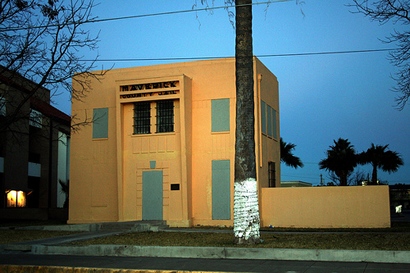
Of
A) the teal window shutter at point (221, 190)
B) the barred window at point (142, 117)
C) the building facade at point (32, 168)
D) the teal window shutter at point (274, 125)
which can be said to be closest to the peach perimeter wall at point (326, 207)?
the teal window shutter at point (221, 190)

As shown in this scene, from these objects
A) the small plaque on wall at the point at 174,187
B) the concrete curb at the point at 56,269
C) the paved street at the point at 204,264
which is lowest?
the paved street at the point at 204,264

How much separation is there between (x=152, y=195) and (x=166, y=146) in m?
2.46

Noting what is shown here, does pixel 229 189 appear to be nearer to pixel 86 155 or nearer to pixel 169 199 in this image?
pixel 169 199

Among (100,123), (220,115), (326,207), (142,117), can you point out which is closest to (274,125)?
(220,115)

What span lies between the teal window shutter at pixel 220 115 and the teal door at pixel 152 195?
3.57 metres

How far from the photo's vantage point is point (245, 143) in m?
15.3

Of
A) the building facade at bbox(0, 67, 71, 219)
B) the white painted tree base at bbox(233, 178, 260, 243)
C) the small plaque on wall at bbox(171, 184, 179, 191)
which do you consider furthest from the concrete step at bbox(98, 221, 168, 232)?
the building facade at bbox(0, 67, 71, 219)

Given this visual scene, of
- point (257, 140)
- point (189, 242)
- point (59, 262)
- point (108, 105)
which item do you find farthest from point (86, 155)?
point (59, 262)

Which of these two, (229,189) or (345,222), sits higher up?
(229,189)

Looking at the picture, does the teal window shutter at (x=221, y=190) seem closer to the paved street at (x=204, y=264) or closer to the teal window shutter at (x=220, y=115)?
the teal window shutter at (x=220, y=115)

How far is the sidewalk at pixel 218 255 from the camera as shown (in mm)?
11812

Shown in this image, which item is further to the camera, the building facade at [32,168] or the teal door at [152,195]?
the building facade at [32,168]

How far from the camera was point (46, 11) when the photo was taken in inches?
688

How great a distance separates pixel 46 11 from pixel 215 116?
33.8 ft
